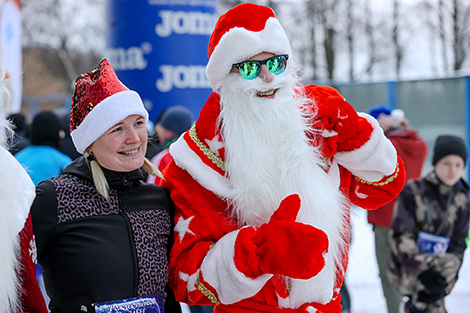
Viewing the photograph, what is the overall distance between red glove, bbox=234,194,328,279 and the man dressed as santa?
71mm

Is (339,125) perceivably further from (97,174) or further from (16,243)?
(16,243)

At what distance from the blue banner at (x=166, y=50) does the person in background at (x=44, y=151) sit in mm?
2095

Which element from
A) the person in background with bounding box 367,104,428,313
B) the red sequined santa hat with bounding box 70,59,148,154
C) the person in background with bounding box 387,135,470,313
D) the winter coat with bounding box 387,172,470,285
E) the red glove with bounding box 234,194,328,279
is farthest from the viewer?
the person in background with bounding box 367,104,428,313

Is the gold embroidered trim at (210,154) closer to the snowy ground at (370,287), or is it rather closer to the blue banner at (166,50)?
the snowy ground at (370,287)

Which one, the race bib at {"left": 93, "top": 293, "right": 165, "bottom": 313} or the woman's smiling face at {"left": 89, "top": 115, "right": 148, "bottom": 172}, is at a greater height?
the woman's smiling face at {"left": 89, "top": 115, "right": 148, "bottom": 172}

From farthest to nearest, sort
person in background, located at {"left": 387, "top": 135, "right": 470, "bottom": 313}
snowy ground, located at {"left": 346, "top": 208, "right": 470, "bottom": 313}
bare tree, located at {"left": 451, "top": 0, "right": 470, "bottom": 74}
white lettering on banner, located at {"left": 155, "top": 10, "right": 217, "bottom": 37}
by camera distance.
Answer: bare tree, located at {"left": 451, "top": 0, "right": 470, "bottom": 74} → white lettering on banner, located at {"left": 155, "top": 10, "right": 217, "bottom": 37} → snowy ground, located at {"left": 346, "top": 208, "right": 470, "bottom": 313} → person in background, located at {"left": 387, "top": 135, "right": 470, "bottom": 313}

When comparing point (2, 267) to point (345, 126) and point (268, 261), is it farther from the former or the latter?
point (345, 126)

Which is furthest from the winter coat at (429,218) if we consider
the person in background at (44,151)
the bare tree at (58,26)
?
the bare tree at (58,26)

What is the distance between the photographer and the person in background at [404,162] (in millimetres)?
4406

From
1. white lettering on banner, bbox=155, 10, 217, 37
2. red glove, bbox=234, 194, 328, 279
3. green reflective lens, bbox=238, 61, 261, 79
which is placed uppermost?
white lettering on banner, bbox=155, 10, 217, 37

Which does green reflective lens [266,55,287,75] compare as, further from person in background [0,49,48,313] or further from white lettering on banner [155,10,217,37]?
white lettering on banner [155,10,217,37]

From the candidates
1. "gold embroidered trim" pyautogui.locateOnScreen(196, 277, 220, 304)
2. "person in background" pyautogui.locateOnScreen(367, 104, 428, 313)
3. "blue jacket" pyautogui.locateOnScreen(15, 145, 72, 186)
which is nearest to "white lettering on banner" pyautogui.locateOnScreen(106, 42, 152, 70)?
"blue jacket" pyautogui.locateOnScreen(15, 145, 72, 186)

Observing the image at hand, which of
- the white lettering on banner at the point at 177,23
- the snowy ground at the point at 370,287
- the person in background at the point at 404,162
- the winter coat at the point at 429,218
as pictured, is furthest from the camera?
the white lettering on banner at the point at 177,23

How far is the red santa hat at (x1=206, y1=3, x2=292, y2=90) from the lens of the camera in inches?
81.7
